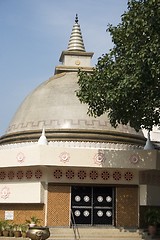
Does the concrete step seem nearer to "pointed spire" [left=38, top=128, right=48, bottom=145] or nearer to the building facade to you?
the building facade

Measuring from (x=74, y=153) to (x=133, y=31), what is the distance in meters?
7.43

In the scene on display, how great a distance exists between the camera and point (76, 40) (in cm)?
3303

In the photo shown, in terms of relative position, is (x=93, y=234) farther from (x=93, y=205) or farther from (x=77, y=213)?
(x=93, y=205)

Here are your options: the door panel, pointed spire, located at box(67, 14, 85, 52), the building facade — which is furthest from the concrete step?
pointed spire, located at box(67, 14, 85, 52)

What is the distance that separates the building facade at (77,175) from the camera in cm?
2336

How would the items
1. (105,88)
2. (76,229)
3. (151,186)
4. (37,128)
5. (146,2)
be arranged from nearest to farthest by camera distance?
(146,2) → (105,88) → (76,229) → (151,186) → (37,128)

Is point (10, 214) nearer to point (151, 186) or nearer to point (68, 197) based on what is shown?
point (68, 197)

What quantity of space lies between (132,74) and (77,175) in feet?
24.6

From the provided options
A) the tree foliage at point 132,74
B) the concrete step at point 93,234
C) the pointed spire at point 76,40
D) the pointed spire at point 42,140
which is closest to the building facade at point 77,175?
the pointed spire at point 42,140

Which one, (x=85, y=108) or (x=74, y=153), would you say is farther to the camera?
(x=85, y=108)

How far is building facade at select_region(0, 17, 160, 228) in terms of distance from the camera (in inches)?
920

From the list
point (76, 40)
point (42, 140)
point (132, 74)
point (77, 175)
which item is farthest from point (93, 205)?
point (76, 40)

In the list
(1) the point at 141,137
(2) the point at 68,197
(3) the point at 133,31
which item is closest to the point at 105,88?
(3) the point at 133,31

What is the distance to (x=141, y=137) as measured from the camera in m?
27.2
